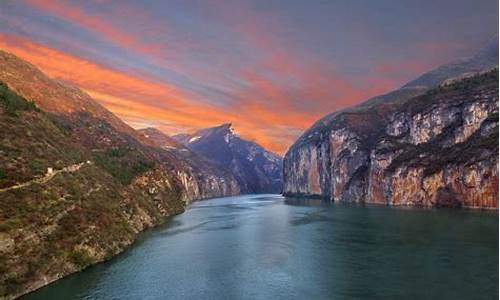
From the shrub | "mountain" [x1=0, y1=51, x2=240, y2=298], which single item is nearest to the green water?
the shrub

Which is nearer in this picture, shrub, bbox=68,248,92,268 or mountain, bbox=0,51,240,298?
mountain, bbox=0,51,240,298

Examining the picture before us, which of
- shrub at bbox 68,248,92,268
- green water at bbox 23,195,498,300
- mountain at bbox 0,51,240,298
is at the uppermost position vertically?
mountain at bbox 0,51,240,298

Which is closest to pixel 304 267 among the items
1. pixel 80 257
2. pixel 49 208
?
pixel 80 257

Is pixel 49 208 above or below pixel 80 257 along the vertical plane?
above

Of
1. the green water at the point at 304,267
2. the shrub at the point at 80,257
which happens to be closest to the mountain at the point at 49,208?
the shrub at the point at 80,257

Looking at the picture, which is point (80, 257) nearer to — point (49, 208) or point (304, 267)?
point (49, 208)

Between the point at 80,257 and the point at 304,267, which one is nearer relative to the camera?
the point at 80,257

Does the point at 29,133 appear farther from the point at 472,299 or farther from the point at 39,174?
the point at 472,299

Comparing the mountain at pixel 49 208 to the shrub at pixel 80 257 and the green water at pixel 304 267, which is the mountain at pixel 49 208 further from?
the green water at pixel 304 267

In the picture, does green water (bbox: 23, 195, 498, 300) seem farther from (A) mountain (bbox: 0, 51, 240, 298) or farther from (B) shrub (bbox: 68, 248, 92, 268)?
(A) mountain (bbox: 0, 51, 240, 298)

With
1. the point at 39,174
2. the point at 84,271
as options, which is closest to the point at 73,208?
the point at 39,174
